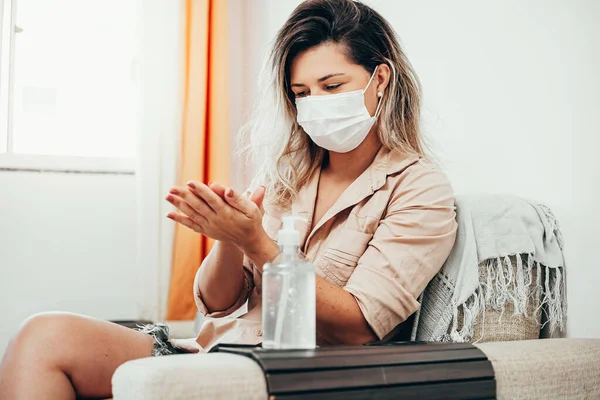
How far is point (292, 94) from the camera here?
1480 millimetres

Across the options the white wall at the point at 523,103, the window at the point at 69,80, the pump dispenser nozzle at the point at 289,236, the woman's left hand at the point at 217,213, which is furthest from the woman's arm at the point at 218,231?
the window at the point at 69,80

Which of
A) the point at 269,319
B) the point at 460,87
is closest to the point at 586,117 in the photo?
the point at 460,87

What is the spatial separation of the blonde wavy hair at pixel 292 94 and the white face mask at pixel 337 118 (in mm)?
50

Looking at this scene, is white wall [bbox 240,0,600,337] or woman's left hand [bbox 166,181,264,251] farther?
white wall [bbox 240,0,600,337]

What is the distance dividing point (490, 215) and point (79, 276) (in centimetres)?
183

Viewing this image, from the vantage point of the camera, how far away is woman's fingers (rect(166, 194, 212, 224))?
3.22ft

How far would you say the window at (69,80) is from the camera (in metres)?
2.73

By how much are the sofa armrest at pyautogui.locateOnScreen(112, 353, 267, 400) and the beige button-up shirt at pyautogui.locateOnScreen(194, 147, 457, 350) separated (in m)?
0.38

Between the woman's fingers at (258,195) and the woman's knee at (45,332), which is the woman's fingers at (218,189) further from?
the woman's knee at (45,332)

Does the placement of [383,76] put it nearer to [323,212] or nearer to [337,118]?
[337,118]

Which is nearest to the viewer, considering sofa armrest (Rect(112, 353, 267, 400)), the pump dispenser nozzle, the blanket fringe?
sofa armrest (Rect(112, 353, 267, 400))

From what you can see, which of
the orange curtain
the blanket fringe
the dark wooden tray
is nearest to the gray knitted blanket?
the blanket fringe

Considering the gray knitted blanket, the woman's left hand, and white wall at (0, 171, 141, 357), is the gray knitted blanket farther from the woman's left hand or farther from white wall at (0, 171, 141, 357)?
white wall at (0, 171, 141, 357)

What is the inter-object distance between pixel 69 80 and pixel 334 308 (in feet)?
6.77
